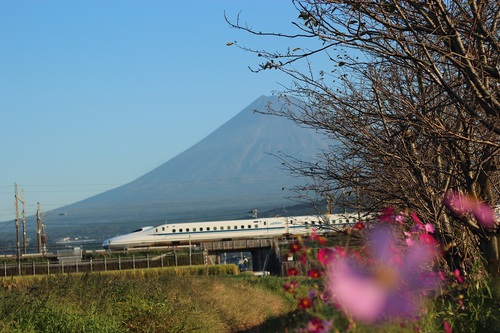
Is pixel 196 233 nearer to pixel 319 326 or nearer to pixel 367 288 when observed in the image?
pixel 367 288

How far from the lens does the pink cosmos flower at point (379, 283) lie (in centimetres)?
677

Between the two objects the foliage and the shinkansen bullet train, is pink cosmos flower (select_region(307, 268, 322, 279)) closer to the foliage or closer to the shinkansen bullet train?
the foliage

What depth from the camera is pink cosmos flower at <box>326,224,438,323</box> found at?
677cm

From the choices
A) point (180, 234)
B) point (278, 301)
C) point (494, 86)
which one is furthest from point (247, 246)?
point (494, 86)

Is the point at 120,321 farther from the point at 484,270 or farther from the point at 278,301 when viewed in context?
the point at 278,301

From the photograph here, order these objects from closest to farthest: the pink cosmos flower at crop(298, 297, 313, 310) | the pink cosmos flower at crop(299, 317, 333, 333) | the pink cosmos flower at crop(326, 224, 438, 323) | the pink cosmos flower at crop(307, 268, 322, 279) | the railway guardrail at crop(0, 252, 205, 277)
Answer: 1. the pink cosmos flower at crop(299, 317, 333, 333)
2. the pink cosmos flower at crop(298, 297, 313, 310)
3. the pink cosmos flower at crop(326, 224, 438, 323)
4. the pink cosmos flower at crop(307, 268, 322, 279)
5. the railway guardrail at crop(0, 252, 205, 277)

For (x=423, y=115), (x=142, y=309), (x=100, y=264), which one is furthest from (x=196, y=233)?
(x=423, y=115)

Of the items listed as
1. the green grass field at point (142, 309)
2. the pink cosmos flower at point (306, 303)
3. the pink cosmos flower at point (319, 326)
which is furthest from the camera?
the green grass field at point (142, 309)

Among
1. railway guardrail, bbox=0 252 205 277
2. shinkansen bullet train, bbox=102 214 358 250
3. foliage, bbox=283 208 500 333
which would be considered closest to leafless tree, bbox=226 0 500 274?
foliage, bbox=283 208 500 333

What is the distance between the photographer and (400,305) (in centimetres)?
685

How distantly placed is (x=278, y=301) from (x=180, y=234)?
68167 mm

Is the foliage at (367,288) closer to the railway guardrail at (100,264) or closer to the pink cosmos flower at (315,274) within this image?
the pink cosmos flower at (315,274)

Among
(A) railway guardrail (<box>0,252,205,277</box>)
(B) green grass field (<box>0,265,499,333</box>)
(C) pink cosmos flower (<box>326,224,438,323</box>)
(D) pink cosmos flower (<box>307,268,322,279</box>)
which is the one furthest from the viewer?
(A) railway guardrail (<box>0,252,205,277</box>)

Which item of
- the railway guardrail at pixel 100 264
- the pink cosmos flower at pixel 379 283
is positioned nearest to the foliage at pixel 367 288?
the pink cosmos flower at pixel 379 283
